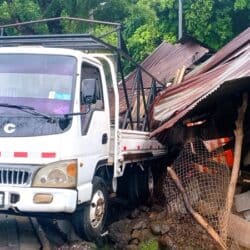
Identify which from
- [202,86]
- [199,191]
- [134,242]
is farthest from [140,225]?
[202,86]

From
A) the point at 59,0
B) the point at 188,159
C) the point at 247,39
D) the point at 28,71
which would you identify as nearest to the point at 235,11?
the point at 59,0

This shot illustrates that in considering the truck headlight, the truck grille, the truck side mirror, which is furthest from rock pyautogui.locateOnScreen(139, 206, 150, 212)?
the truck grille

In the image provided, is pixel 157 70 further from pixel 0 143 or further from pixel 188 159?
pixel 0 143

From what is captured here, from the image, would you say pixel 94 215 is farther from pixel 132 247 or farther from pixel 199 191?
pixel 199 191

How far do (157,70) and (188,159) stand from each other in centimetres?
572

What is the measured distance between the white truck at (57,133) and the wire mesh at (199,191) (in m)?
1.07

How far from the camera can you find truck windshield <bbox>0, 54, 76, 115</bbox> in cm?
592

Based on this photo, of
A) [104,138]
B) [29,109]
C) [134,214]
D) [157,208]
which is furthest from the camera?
[157,208]

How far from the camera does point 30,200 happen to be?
18.1ft

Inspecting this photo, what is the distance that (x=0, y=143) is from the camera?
5.68 metres

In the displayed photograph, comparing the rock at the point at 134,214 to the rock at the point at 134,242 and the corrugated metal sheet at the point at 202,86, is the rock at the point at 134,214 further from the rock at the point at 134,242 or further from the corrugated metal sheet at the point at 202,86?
the corrugated metal sheet at the point at 202,86

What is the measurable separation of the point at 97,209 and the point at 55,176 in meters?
1.08

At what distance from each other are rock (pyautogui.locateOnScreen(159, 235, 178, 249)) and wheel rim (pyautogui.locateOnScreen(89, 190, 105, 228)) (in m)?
0.98

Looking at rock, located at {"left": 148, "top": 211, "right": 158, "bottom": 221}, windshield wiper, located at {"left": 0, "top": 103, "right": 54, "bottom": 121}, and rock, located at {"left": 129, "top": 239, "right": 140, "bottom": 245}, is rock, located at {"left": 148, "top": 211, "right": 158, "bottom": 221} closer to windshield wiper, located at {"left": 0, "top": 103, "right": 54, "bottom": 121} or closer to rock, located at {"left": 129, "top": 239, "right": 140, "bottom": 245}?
rock, located at {"left": 129, "top": 239, "right": 140, "bottom": 245}
